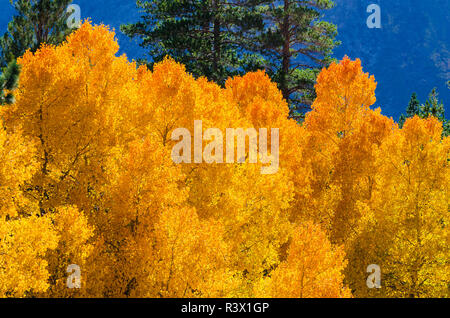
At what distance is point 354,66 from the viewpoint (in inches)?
1259

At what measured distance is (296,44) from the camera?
46500 millimetres

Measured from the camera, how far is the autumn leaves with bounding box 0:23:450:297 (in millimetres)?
19281

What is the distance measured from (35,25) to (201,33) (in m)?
17.3

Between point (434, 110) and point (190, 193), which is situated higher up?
point (434, 110)

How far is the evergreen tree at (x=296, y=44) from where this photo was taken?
43219 millimetres

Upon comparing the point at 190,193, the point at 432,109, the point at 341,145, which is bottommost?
the point at 190,193

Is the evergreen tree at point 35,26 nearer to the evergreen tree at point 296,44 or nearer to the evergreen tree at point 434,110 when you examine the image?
the evergreen tree at point 296,44

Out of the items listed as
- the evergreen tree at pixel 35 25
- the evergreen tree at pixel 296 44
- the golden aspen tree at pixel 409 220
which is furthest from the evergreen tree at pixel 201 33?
the golden aspen tree at pixel 409 220

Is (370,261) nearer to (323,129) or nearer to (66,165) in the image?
(323,129)

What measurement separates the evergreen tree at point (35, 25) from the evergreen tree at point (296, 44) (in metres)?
18.0

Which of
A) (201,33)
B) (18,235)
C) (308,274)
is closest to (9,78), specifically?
(18,235)

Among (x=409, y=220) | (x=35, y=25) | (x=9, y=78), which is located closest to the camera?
(x=9, y=78)

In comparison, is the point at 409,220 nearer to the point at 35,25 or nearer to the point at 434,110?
the point at 35,25
